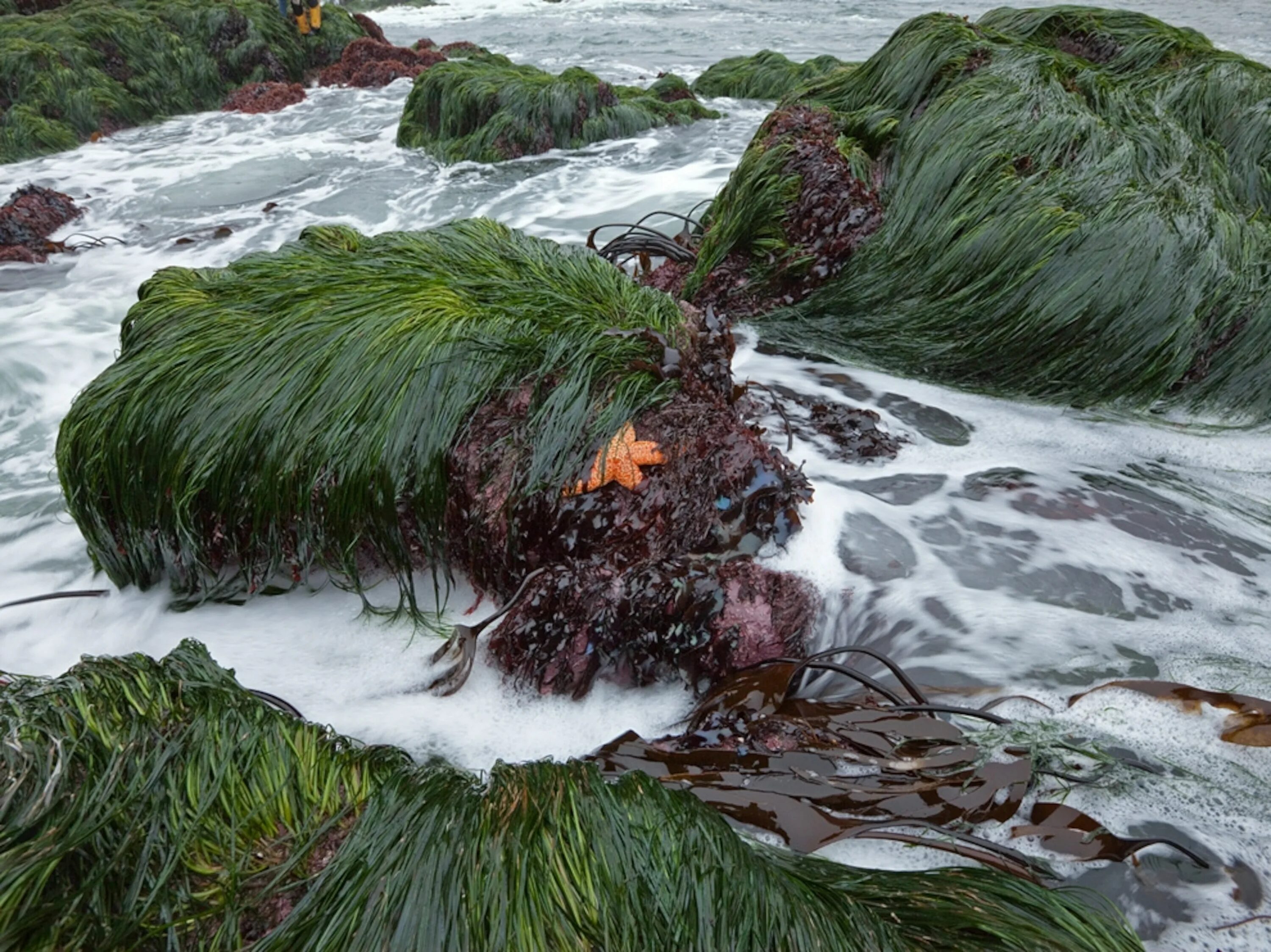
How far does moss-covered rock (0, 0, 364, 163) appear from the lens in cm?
1018

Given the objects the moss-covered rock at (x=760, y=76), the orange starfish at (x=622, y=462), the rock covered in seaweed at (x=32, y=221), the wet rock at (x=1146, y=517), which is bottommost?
the rock covered in seaweed at (x=32, y=221)

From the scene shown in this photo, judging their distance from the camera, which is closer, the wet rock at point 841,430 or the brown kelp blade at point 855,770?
the brown kelp blade at point 855,770

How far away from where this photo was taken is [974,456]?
3.50m

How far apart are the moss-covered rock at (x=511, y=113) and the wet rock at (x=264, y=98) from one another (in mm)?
2938

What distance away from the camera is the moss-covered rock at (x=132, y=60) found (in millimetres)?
10180

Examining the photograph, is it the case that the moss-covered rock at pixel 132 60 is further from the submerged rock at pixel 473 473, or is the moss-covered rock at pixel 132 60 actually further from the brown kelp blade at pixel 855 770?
the brown kelp blade at pixel 855 770

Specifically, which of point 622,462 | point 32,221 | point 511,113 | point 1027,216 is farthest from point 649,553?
point 511,113

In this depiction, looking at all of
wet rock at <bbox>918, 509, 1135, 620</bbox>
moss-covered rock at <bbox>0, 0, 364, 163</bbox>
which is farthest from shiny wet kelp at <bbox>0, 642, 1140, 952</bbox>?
moss-covered rock at <bbox>0, 0, 364, 163</bbox>

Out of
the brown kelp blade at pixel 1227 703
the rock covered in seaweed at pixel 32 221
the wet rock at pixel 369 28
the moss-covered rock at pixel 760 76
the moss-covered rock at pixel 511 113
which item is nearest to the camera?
the brown kelp blade at pixel 1227 703

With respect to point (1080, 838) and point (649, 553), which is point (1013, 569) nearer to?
point (1080, 838)

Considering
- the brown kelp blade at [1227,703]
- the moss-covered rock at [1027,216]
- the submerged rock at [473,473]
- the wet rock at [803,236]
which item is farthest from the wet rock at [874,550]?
the wet rock at [803,236]

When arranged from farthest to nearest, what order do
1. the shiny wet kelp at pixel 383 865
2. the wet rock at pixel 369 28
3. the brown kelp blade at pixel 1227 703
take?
the wet rock at pixel 369 28 → the brown kelp blade at pixel 1227 703 → the shiny wet kelp at pixel 383 865

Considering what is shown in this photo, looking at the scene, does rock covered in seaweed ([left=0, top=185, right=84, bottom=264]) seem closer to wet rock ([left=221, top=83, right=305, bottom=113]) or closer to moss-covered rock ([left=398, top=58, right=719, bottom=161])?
moss-covered rock ([left=398, top=58, right=719, bottom=161])

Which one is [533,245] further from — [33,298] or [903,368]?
[33,298]
